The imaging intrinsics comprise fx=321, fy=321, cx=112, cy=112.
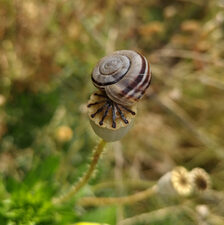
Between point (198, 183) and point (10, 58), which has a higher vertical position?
point (10, 58)

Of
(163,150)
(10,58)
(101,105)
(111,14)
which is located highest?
(111,14)

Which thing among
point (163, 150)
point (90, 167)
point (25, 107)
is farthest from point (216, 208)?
point (25, 107)

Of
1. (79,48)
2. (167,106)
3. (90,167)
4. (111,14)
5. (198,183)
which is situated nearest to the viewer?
(90,167)

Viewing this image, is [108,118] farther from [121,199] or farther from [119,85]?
[121,199]

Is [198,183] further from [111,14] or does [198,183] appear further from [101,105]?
[111,14]

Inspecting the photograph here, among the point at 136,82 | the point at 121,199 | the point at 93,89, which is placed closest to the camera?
the point at 136,82

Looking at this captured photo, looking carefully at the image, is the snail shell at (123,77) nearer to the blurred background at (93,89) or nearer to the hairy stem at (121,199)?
the hairy stem at (121,199)

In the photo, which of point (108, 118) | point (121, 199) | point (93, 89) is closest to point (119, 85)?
point (108, 118)

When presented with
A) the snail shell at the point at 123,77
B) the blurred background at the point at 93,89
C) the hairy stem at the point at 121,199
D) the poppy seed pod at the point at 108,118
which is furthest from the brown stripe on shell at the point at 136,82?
the blurred background at the point at 93,89
